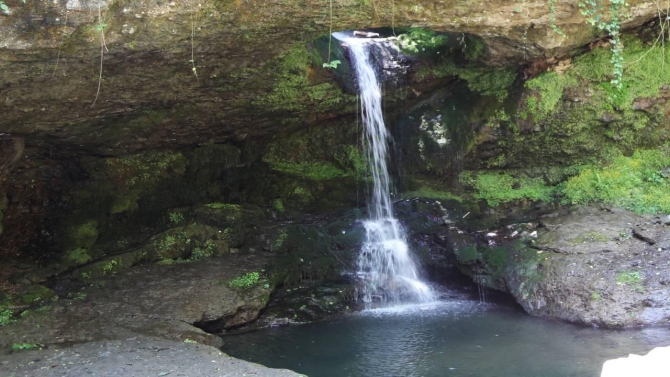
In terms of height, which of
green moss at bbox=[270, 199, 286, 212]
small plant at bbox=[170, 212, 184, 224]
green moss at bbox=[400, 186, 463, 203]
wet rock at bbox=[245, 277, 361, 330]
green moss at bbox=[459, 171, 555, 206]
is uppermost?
green moss at bbox=[459, 171, 555, 206]

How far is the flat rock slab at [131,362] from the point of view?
20.2 feet

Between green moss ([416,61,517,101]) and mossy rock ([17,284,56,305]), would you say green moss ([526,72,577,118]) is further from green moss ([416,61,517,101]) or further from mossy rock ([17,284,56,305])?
mossy rock ([17,284,56,305])

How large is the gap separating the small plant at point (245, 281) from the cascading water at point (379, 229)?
5.73ft

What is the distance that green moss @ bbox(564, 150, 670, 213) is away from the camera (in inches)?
374

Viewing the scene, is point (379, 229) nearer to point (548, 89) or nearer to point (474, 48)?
point (474, 48)

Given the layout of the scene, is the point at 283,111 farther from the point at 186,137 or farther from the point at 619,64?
the point at 619,64

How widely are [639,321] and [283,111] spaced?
6283mm

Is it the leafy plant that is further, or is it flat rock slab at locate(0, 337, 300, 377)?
the leafy plant

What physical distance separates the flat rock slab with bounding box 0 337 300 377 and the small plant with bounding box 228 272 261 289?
1.95 metres

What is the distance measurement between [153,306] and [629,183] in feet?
25.3

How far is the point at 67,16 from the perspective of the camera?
6223 mm

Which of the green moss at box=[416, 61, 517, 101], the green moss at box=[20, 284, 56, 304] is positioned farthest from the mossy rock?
the green moss at box=[416, 61, 517, 101]

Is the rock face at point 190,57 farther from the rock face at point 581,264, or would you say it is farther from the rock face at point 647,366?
the rock face at point 647,366

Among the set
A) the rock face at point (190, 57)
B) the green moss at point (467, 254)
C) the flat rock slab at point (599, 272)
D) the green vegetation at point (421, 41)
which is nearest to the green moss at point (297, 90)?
the rock face at point (190, 57)
